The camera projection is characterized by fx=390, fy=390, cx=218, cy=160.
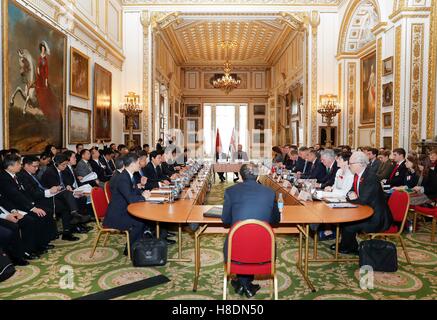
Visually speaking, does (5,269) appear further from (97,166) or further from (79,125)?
(79,125)

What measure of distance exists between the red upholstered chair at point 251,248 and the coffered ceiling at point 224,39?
457 inches

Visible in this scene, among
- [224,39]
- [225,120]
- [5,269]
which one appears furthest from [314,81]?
[225,120]

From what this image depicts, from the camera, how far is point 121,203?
16.3 feet

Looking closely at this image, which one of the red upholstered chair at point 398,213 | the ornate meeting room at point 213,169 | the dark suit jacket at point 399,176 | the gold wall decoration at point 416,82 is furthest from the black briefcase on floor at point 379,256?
the gold wall decoration at point 416,82

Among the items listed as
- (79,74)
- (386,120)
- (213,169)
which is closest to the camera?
(79,74)

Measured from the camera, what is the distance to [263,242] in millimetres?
3152

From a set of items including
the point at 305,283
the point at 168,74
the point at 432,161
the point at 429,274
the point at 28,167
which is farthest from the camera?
the point at 168,74

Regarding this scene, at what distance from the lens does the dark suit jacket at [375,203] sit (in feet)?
15.3

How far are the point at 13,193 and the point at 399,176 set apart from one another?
6.42 m

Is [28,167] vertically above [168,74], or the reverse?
[168,74]

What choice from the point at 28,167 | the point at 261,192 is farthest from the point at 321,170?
the point at 28,167

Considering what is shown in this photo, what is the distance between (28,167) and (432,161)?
6585mm

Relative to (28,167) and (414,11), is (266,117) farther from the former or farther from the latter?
(28,167)

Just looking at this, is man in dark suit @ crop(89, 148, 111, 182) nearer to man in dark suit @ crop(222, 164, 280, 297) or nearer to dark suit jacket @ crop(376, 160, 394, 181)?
man in dark suit @ crop(222, 164, 280, 297)
